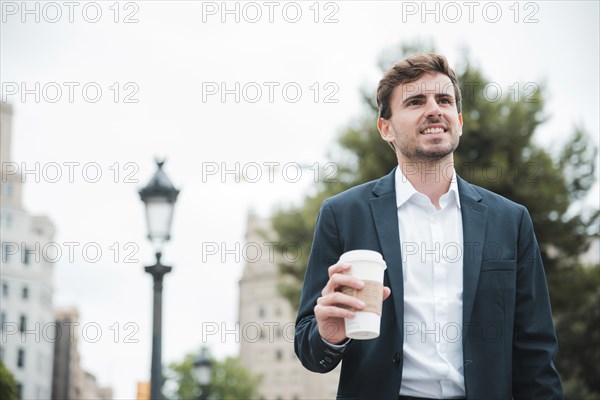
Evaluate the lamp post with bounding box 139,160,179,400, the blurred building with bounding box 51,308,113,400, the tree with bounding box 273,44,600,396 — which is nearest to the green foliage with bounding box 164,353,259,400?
the blurred building with bounding box 51,308,113,400

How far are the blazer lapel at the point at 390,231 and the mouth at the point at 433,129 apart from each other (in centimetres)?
24

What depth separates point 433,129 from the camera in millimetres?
3986

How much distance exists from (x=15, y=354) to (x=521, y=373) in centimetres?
9110

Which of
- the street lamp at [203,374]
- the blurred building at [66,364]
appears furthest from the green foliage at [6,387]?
the blurred building at [66,364]

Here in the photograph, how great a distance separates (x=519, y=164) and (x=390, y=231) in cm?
2316

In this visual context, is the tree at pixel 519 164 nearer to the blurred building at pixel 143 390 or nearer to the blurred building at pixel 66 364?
the blurred building at pixel 143 390

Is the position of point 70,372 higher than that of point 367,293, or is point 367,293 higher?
point 367,293

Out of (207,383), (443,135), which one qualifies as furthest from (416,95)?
(207,383)

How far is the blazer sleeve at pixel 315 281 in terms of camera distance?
3.71 meters

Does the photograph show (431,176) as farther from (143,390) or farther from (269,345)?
(269,345)

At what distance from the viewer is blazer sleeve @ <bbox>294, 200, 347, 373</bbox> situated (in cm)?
371

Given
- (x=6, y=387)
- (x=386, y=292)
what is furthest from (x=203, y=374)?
(x=386, y=292)

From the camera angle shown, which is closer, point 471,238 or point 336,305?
point 336,305

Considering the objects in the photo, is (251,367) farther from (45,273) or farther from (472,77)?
(472,77)
